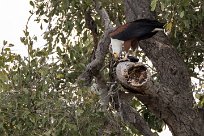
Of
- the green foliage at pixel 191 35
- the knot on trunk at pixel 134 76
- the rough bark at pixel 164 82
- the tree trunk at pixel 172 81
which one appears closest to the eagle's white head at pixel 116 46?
the rough bark at pixel 164 82

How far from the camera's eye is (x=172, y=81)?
21.5 ft

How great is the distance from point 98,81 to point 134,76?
164 centimetres

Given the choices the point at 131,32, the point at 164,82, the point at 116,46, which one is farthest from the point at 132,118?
the point at 131,32

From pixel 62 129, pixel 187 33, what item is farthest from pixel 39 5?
pixel 62 129

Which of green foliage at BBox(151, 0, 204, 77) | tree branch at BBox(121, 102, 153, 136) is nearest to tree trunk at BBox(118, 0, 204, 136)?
green foliage at BBox(151, 0, 204, 77)

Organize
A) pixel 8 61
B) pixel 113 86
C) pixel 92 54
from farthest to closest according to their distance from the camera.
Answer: pixel 92 54
pixel 113 86
pixel 8 61

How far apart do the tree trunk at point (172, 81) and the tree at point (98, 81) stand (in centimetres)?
1

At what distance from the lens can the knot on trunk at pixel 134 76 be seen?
428 cm

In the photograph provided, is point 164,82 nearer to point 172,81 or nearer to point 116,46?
point 172,81

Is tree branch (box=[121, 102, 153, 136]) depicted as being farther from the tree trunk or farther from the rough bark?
the tree trunk

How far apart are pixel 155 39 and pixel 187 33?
915 millimetres

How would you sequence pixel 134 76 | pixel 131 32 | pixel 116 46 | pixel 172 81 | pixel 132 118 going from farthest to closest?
pixel 172 81 < pixel 132 118 < pixel 116 46 < pixel 131 32 < pixel 134 76

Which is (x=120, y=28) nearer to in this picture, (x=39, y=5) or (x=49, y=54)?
(x=49, y=54)

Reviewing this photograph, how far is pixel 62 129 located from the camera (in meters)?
4.17
